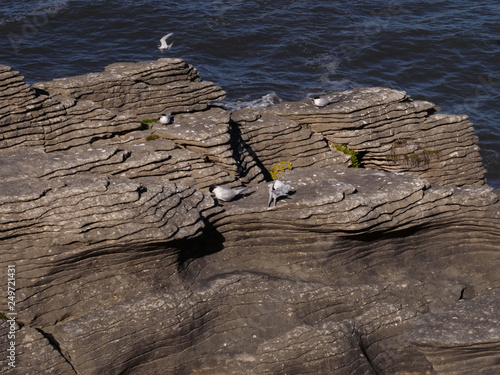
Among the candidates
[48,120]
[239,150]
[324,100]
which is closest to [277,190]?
[239,150]

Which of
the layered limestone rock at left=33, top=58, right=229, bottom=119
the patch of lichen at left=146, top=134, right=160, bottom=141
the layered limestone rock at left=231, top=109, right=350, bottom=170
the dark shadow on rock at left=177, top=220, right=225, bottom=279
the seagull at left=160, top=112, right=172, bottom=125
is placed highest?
the layered limestone rock at left=33, top=58, right=229, bottom=119

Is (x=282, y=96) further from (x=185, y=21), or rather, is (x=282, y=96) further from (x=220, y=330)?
(x=220, y=330)

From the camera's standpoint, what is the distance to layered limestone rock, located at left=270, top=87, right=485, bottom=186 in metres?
23.9

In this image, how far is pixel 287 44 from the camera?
43656 mm

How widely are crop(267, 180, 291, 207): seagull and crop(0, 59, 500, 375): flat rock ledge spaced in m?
0.25

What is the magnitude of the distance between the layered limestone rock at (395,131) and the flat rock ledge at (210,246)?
401 mm

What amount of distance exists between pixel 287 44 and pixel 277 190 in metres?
26.3

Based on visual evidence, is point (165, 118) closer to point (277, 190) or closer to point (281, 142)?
point (281, 142)

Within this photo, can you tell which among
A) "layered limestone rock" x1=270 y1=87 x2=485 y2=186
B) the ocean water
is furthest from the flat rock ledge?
the ocean water

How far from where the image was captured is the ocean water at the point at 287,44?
3884 centimetres

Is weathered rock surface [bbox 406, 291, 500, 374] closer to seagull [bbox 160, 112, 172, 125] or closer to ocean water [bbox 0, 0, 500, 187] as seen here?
seagull [bbox 160, 112, 172, 125]

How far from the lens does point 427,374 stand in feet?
62.1

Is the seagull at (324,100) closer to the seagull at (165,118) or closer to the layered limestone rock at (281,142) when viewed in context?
the layered limestone rock at (281,142)

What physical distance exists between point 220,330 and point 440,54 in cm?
3089
